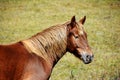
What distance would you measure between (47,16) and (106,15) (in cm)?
529

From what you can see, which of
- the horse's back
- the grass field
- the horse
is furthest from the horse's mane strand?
the grass field

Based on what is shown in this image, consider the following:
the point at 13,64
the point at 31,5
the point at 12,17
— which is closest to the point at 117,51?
the point at 13,64

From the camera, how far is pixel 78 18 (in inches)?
1067

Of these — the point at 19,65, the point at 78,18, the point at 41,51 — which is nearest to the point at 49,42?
the point at 41,51

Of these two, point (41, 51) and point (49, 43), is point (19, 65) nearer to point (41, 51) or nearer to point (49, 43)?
point (41, 51)

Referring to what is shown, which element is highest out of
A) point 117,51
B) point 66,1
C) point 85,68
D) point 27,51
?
point 27,51

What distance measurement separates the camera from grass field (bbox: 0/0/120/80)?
528 inches

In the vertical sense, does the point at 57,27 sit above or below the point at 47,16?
above

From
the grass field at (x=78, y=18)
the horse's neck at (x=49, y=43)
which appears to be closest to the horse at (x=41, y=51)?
the horse's neck at (x=49, y=43)

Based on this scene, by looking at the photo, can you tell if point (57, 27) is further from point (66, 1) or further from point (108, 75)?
point (66, 1)

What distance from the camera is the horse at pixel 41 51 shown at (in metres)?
7.15

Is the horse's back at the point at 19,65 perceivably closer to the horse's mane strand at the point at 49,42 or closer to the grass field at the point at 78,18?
the horse's mane strand at the point at 49,42

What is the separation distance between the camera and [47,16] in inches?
1129

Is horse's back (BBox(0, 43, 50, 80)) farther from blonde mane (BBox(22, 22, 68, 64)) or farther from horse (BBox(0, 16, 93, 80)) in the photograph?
blonde mane (BBox(22, 22, 68, 64))
